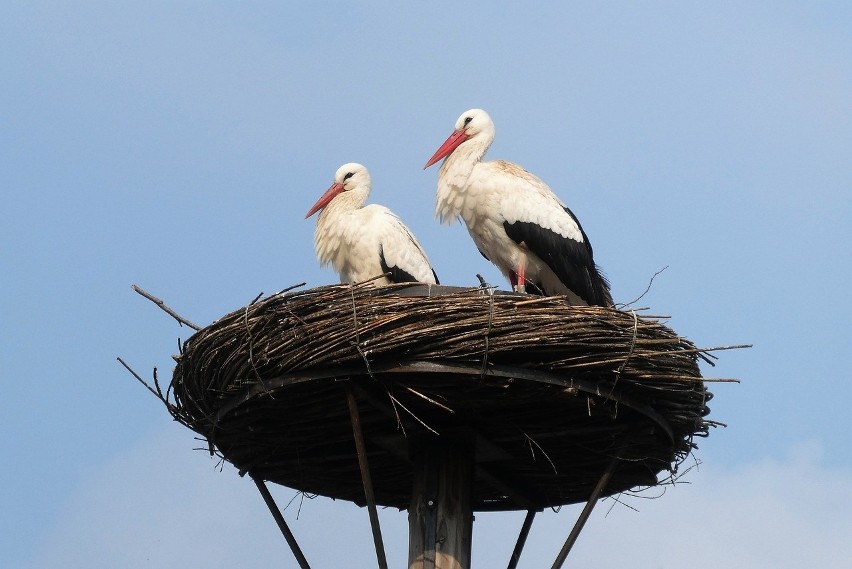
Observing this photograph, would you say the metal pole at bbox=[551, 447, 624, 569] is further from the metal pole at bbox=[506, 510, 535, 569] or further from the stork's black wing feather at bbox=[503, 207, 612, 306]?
the stork's black wing feather at bbox=[503, 207, 612, 306]

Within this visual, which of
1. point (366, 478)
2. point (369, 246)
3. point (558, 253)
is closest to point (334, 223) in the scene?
point (369, 246)

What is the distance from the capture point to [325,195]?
29.8ft

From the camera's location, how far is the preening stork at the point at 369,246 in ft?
26.9

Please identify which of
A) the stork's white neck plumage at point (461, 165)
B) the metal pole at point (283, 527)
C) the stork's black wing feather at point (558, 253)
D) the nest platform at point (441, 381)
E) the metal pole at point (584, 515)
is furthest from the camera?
the stork's white neck plumage at point (461, 165)

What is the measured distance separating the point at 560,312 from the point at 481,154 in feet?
9.34

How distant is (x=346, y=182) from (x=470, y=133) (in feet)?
3.22

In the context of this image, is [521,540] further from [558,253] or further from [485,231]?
[485,231]

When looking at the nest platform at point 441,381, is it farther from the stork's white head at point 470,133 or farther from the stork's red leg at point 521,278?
the stork's white head at point 470,133

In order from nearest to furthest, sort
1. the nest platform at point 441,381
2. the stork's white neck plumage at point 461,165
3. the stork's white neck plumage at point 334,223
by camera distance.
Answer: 1. the nest platform at point 441,381
2. the stork's white neck plumage at point 461,165
3. the stork's white neck plumage at point 334,223

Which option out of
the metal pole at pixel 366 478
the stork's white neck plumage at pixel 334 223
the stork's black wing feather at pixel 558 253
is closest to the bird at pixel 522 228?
the stork's black wing feather at pixel 558 253

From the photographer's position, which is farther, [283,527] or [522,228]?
[522,228]

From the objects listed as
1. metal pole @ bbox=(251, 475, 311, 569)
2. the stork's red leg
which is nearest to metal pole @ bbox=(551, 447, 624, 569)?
metal pole @ bbox=(251, 475, 311, 569)

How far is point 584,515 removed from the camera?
5.89 m

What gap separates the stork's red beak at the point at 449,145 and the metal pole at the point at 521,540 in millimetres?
2532
